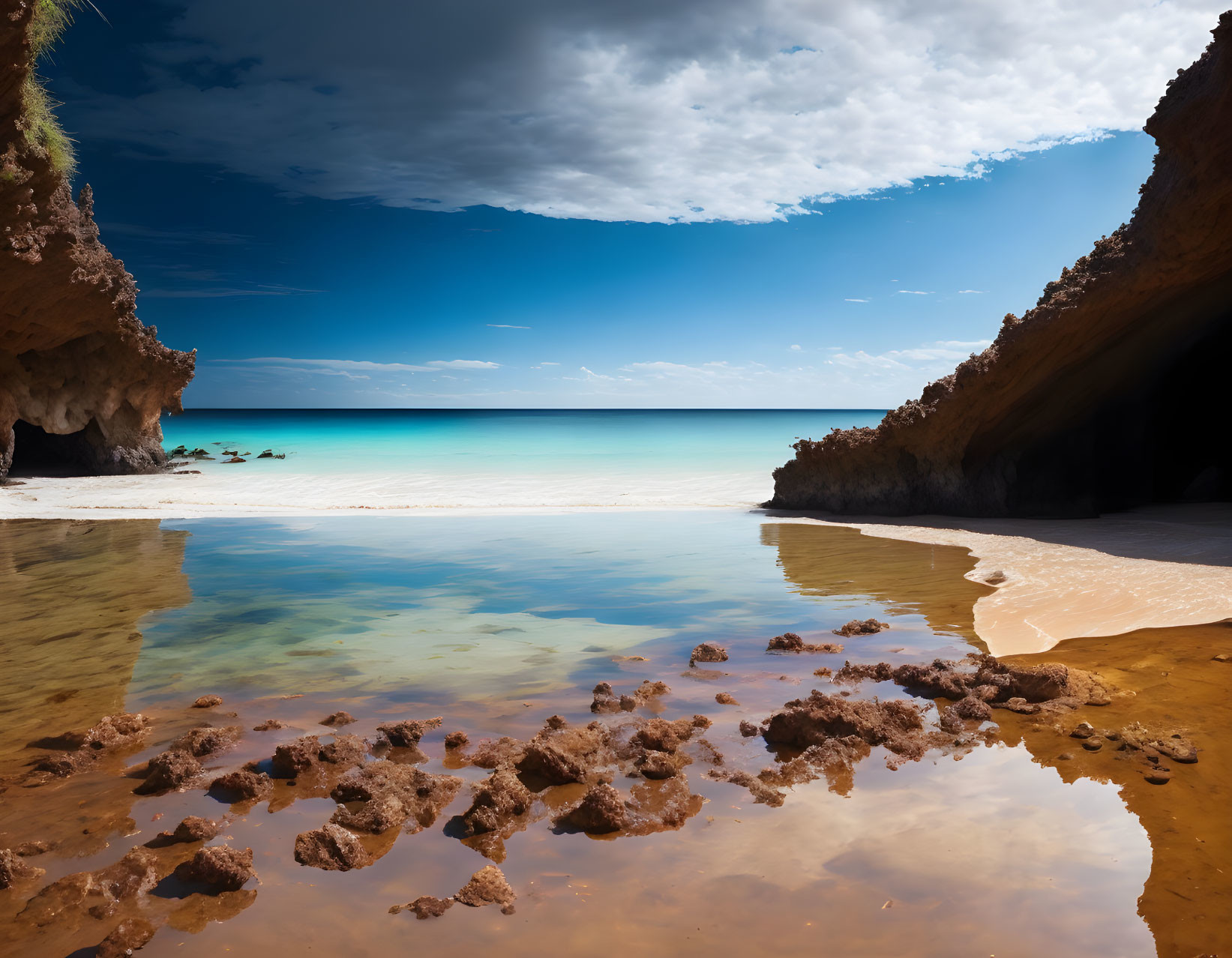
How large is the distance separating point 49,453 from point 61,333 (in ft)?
27.1

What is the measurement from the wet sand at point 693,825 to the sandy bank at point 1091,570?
1.63 ft

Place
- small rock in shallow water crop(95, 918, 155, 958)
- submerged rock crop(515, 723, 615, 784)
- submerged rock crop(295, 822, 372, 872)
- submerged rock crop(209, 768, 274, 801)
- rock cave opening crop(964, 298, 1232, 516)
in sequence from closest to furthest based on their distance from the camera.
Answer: small rock in shallow water crop(95, 918, 155, 958), submerged rock crop(295, 822, 372, 872), submerged rock crop(209, 768, 274, 801), submerged rock crop(515, 723, 615, 784), rock cave opening crop(964, 298, 1232, 516)

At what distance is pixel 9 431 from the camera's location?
734 inches

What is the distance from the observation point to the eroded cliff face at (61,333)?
36.2ft

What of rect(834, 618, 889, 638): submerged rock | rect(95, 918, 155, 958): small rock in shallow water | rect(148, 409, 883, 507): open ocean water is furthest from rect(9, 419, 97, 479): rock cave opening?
rect(95, 918, 155, 958): small rock in shallow water

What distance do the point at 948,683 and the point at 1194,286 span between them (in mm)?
8784

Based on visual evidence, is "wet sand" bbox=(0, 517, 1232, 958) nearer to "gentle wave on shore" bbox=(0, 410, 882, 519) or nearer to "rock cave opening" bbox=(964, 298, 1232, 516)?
"rock cave opening" bbox=(964, 298, 1232, 516)

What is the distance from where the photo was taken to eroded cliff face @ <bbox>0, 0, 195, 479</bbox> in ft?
36.2

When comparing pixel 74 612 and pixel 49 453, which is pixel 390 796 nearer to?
pixel 74 612

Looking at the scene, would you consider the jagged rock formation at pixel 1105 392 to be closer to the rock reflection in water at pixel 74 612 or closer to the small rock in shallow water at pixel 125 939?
the rock reflection in water at pixel 74 612

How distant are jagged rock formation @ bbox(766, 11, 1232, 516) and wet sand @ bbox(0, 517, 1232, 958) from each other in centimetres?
593

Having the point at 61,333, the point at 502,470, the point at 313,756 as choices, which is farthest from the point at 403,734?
the point at 502,470

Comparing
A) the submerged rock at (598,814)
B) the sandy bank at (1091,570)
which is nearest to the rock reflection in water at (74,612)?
the submerged rock at (598,814)

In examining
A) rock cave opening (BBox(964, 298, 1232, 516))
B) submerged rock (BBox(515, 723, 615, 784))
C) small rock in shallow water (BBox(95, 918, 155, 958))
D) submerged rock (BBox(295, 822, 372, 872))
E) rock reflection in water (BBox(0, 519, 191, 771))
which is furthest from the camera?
rock cave opening (BBox(964, 298, 1232, 516))
